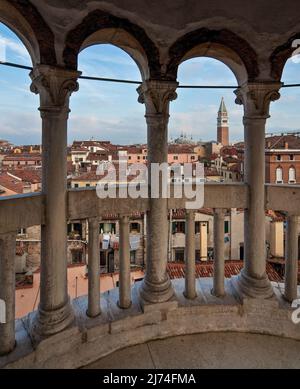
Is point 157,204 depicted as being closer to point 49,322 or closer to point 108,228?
point 49,322

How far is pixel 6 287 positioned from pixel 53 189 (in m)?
1.61

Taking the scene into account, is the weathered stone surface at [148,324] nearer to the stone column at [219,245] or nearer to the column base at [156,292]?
the column base at [156,292]

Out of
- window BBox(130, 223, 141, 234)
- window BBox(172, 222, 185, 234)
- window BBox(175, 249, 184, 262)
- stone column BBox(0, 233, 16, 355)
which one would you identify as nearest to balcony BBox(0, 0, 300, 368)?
stone column BBox(0, 233, 16, 355)

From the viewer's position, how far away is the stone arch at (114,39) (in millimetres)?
5262

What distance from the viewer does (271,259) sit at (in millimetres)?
21438

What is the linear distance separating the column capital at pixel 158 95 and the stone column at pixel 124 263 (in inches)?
80.6

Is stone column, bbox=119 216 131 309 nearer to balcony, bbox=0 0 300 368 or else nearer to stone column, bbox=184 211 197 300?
balcony, bbox=0 0 300 368

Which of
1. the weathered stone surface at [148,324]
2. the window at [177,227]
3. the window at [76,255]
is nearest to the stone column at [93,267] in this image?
the weathered stone surface at [148,324]

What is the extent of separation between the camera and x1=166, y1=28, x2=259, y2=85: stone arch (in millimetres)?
6000

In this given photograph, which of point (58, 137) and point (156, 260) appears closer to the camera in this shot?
point (58, 137)

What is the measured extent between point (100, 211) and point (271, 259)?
60.6 ft

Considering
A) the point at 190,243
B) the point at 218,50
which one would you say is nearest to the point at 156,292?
the point at 190,243
